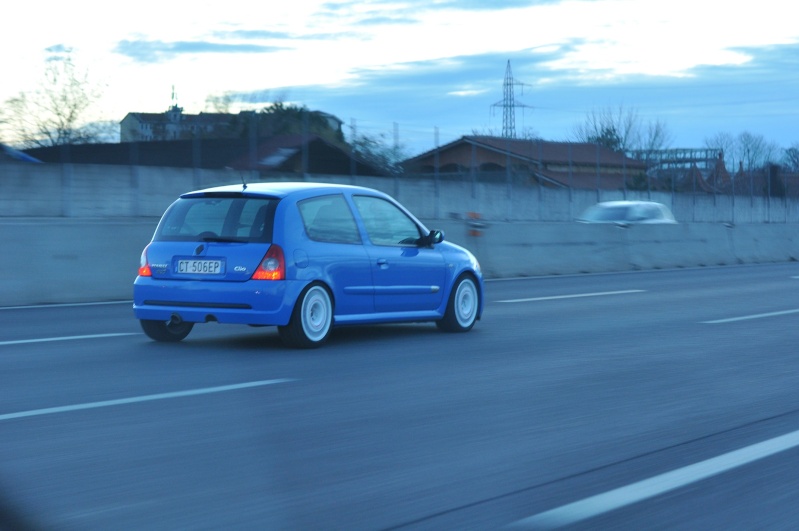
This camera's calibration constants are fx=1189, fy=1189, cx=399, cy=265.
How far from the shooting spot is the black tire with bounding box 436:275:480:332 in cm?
1203

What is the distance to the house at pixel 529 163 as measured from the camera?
4097 cm

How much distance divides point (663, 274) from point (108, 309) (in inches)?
530

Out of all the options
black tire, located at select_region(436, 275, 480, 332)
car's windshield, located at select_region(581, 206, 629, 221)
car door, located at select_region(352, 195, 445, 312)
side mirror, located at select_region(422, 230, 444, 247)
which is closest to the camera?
car door, located at select_region(352, 195, 445, 312)

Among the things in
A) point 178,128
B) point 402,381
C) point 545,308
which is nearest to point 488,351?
point 402,381

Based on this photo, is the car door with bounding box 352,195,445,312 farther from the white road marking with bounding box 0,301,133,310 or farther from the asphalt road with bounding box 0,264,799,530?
the white road marking with bounding box 0,301,133,310

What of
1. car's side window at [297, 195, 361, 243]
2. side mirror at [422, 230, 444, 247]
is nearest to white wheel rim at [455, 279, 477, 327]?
side mirror at [422, 230, 444, 247]

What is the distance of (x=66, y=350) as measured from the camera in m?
10.1

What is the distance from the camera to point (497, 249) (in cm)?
2195

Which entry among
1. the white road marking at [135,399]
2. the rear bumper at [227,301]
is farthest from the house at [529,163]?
the white road marking at [135,399]

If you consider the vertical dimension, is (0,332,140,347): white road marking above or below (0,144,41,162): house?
below

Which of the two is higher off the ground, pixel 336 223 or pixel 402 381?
pixel 336 223

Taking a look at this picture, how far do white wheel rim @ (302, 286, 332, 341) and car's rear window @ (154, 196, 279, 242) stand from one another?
2.06ft

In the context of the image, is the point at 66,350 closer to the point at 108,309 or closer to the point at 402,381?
the point at 402,381

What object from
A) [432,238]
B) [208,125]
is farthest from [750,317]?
[208,125]
